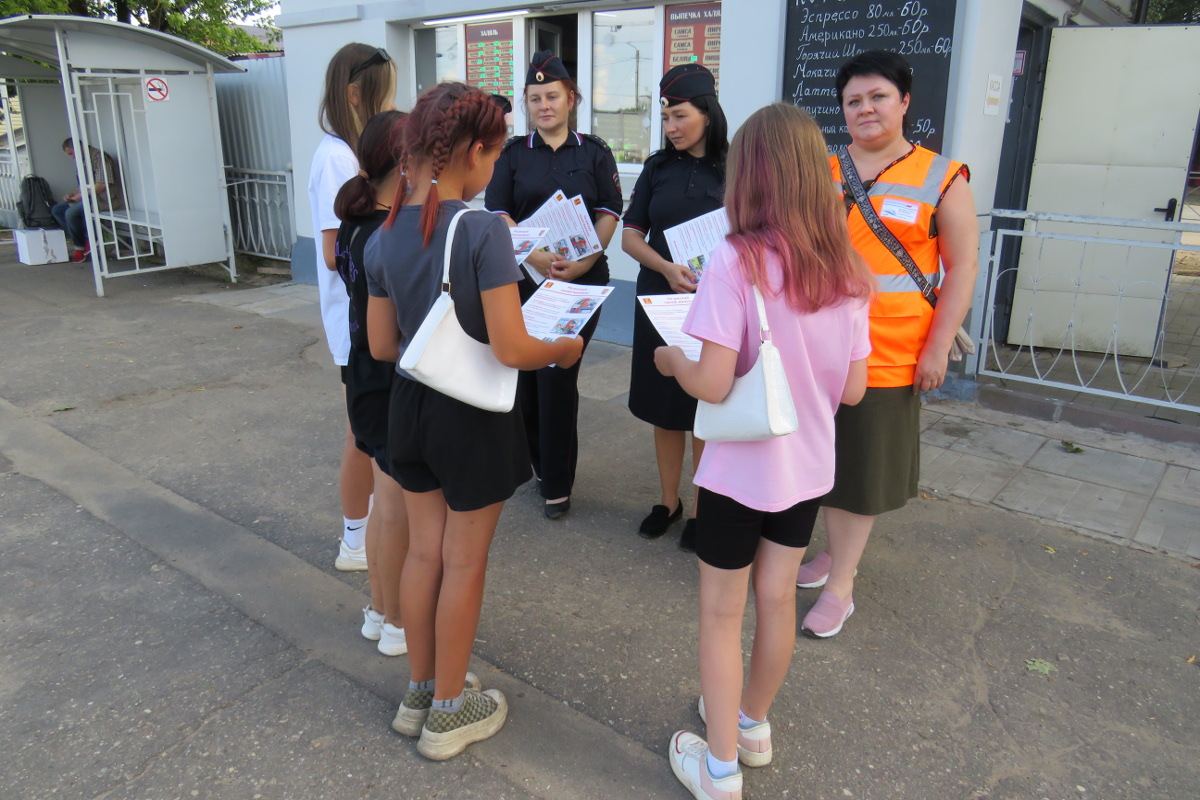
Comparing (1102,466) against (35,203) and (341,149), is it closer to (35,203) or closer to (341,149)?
(341,149)

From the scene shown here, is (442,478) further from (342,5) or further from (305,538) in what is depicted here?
(342,5)

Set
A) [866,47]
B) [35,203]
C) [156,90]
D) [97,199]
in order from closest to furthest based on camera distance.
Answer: [866,47]
[156,90]
[97,199]
[35,203]

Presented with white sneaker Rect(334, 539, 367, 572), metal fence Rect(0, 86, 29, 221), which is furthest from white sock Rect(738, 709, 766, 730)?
metal fence Rect(0, 86, 29, 221)

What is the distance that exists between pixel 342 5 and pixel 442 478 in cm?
706

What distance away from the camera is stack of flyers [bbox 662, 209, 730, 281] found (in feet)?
10.2

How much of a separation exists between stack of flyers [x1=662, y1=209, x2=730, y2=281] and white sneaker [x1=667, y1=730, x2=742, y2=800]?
159cm

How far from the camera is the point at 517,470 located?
2.29 metres

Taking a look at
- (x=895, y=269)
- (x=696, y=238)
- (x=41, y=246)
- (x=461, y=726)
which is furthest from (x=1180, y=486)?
(x=41, y=246)

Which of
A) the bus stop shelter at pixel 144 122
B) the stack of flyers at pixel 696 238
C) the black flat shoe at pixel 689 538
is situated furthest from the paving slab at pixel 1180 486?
the bus stop shelter at pixel 144 122

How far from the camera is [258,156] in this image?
990 centimetres

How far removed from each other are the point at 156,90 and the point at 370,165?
7.56 m

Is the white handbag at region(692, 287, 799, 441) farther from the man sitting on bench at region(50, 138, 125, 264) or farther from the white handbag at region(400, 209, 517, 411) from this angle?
the man sitting on bench at region(50, 138, 125, 264)

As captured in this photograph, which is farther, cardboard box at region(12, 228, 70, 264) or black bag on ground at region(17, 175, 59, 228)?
black bag on ground at region(17, 175, 59, 228)

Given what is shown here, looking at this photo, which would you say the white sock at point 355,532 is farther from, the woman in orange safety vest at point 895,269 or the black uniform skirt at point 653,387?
the woman in orange safety vest at point 895,269
